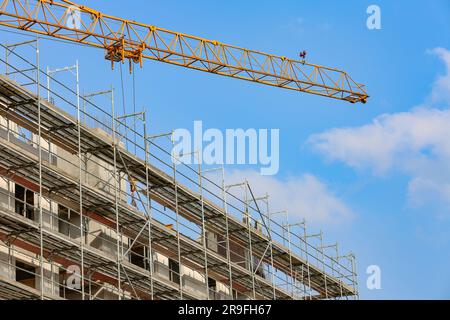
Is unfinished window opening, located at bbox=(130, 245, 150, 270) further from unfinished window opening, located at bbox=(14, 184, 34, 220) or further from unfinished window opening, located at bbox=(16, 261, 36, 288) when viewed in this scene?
unfinished window opening, located at bbox=(14, 184, 34, 220)

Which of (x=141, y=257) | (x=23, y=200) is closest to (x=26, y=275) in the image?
(x=23, y=200)

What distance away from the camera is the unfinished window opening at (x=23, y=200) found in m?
44.4

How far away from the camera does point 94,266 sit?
44.7 m

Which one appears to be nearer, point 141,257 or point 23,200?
point 23,200

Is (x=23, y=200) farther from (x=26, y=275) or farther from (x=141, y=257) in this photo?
(x=141, y=257)

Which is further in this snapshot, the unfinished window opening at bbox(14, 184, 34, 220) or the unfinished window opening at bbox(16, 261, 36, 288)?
the unfinished window opening at bbox(14, 184, 34, 220)

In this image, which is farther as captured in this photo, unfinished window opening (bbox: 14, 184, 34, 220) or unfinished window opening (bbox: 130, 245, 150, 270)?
unfinished window opening (bbox: 130, 245, 150, 270)

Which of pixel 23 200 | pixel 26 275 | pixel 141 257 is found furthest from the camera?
pixel 141 257

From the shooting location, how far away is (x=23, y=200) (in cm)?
4428

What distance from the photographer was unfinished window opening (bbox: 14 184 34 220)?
1747 inches

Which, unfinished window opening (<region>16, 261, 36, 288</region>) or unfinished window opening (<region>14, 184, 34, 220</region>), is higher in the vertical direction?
unfinished window opening (<region>14, 184, 34, 220</region>)

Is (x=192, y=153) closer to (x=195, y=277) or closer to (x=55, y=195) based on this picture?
(x=195, y=277)

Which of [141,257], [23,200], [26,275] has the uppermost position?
[141,257]

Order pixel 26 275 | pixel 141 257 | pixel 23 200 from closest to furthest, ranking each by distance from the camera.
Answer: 1. pixel 23 200
2. pixel 26 275
3. pixel 141 257
